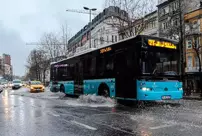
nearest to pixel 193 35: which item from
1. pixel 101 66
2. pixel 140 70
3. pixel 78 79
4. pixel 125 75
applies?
pixel 78 79

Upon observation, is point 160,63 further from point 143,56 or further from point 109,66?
point 109,66

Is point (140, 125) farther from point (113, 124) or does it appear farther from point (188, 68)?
point (188, 68)

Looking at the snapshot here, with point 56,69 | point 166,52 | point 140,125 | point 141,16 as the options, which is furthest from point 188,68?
point 140,125

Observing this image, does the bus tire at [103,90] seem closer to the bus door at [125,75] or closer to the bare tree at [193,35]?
the bus door at [125,75]

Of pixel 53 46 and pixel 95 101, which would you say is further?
pixel 53 46

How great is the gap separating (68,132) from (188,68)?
132 feet

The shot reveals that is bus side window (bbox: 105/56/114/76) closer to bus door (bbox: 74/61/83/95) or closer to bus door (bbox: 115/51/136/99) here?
bus door (bbox: 115/51/136/99)

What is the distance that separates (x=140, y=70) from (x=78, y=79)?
7.67m

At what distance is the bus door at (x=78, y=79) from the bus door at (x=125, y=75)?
5.03 metres

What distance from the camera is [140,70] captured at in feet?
41.2

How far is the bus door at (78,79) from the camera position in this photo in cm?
1898

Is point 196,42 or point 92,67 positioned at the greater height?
point 196,42

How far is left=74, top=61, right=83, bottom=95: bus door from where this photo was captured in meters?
19.0

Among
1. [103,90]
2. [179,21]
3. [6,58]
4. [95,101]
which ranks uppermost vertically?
[6,58]
